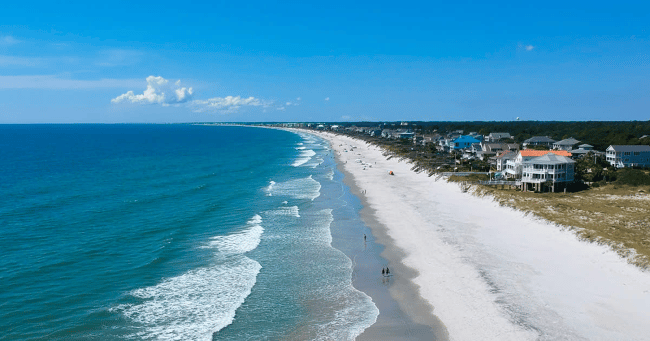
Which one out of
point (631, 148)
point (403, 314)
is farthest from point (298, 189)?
point (631, 148)

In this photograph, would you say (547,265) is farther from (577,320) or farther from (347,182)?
(347,182)

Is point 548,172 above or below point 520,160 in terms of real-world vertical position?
below

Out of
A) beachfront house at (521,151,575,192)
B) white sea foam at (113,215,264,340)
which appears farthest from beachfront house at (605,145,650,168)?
white sea foam at (113,215,264,340)

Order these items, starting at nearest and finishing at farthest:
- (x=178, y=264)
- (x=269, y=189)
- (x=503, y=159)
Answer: (x=178, y=264), (x=269, y=189), (x=503, y=159)

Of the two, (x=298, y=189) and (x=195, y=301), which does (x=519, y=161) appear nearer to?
(x=298, y=189)

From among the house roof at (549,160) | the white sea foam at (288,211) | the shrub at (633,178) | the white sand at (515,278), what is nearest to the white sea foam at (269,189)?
the white sea foam at (288,211)

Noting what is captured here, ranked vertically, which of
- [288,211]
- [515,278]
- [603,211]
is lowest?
[515,278]

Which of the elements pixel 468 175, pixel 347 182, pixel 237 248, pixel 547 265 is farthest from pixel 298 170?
pixel 547 265
